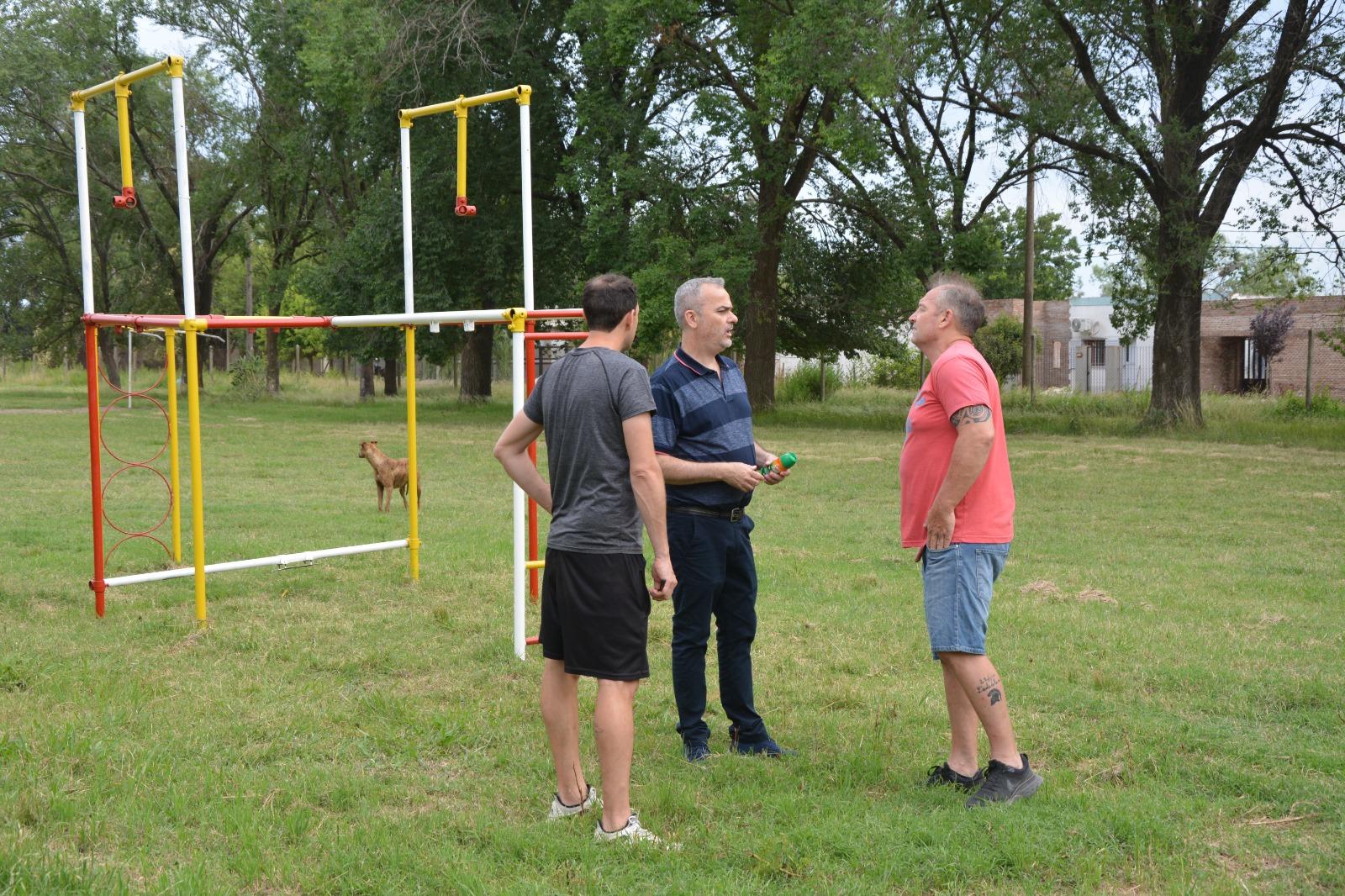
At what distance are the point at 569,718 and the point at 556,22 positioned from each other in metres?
26.1

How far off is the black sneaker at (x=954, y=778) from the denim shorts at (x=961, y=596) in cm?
55

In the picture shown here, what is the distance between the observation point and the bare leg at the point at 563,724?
161 inches

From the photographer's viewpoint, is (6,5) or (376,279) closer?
(376,279)

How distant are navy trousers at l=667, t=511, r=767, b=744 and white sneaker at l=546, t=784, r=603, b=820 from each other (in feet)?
2.34

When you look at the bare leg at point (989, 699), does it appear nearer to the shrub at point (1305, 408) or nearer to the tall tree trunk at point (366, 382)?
the shrub at point (1305, 408)

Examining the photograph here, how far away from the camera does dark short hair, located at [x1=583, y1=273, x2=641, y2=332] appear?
3984 millimetres

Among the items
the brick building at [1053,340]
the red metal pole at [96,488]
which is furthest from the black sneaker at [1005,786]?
the brick building at [1053,340]

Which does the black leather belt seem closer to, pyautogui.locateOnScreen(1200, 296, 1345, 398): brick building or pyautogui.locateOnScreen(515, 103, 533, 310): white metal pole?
pyautogui.locateOnScreen(515, 103, 533, 310): white metal pole

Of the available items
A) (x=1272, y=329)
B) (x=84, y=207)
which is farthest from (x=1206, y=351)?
(x=84, y=207)

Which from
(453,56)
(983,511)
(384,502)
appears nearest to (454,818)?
(983,511)

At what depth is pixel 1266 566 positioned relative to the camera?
30.0 ft

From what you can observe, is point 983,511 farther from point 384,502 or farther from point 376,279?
point 376,279

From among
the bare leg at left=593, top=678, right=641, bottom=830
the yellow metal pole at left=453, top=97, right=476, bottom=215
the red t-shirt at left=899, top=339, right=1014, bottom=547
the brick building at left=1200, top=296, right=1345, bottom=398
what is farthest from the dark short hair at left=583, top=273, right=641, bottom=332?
the brick building at left=1200, top=296, right=1345, bottom=398

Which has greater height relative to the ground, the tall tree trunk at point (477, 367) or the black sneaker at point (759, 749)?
the tall tree trunk at point (477, 367)
